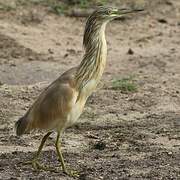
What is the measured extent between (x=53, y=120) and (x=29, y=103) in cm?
280

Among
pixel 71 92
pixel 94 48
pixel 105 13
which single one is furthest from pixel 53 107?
pixel 105 13

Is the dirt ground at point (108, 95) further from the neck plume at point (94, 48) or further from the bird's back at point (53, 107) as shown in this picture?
the neck plume at point (94, 48)

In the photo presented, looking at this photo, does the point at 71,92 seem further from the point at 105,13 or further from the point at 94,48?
the point at 105,13

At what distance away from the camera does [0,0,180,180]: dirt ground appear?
7367 millimetres

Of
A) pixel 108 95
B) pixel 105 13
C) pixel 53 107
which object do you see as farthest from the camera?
pixel 108 95

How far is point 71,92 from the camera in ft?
22.7

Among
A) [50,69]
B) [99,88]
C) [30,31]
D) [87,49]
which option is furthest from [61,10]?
[87,49]

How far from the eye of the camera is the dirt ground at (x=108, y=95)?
24.2ft

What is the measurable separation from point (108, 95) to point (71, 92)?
3.19 meters

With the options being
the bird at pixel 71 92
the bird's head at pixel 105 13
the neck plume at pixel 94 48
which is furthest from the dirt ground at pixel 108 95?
the bird's head at pixel 105 13

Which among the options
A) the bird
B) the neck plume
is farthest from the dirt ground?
the neck plume

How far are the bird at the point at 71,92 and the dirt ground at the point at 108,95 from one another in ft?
1.37

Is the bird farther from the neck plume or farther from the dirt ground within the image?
the dirt ground

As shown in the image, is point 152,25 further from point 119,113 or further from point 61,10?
point 119,113
